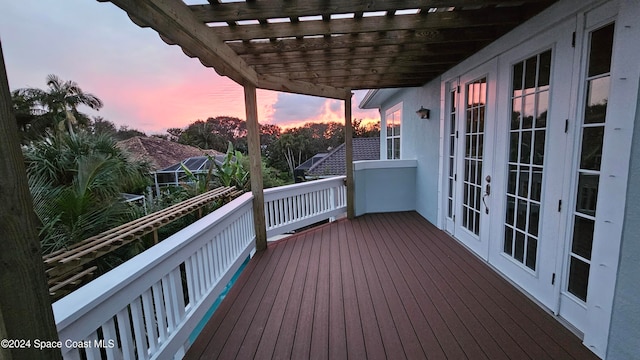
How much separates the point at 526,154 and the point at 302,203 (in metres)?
3.34

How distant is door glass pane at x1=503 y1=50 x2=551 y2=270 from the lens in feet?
7.89

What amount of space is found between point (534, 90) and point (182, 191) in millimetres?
6857

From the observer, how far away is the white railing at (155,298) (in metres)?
1.25

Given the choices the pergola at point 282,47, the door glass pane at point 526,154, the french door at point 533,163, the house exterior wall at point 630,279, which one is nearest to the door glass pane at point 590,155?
the french door at point 533,163

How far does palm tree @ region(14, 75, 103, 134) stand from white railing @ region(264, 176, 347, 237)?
1411 cm

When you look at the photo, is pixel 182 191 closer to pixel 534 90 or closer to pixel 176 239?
pixel 176 239

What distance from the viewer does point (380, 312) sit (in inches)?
95.0

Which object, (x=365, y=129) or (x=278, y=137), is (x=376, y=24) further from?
(x=365, y=129)

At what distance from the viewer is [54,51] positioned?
9023 mm

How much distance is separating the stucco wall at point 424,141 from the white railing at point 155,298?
3472 mm

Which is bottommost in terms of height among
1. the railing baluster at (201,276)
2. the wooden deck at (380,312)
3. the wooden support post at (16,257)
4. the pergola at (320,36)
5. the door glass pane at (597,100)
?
the wooden deck at (380,312)

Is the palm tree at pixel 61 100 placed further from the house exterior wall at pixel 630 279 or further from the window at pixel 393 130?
the house exterior wall at pixel 630 279

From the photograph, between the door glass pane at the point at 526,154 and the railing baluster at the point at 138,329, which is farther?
the door glass pane at the point at 526,154

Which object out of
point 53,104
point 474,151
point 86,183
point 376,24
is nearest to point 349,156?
point 474,151
